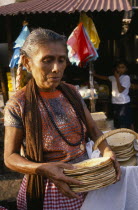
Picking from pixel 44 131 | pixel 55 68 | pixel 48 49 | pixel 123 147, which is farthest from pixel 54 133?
pixel 123 147

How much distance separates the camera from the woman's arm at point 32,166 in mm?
1143

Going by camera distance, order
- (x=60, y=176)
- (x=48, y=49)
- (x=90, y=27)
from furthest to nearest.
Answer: (x=90, y=27), (x=48, y=49), (x=60, y=176)

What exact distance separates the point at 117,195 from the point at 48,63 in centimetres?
91

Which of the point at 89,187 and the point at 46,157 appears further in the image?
the point at 46,157

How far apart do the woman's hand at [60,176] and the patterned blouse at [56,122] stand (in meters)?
0.16

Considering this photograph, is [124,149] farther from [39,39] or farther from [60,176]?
[39,39]

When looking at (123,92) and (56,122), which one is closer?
(56,122)

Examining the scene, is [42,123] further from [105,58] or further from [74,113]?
[105,58]

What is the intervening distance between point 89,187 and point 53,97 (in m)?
0.60

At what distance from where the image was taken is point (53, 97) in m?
1.47

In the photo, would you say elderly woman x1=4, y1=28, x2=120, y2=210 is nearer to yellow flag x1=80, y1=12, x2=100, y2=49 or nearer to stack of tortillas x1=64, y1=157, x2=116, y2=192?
stack of tortillas x1=64, y1=157, x2=116, y2=192

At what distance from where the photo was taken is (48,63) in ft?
4.19

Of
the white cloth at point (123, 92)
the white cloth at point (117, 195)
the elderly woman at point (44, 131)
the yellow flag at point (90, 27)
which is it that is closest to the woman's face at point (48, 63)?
the elderly woman at point (44, 131)

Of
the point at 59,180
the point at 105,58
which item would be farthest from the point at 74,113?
the point at 105,58
